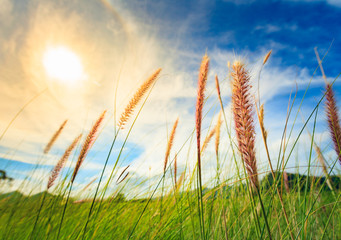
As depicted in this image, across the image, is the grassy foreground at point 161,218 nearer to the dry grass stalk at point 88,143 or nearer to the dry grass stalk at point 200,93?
the dry grass stalk at point 88,143

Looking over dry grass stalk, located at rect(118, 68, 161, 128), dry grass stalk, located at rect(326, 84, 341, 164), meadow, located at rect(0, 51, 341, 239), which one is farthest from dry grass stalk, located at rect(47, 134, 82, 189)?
dry grass stalk, located at rect(326, 84, 341, 164)

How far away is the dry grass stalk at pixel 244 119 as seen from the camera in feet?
3.72

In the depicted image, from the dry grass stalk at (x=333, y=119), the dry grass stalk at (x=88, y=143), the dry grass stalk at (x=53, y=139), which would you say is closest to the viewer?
the dry grass stalk at (x=88, y=143)

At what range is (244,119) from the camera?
120 cm

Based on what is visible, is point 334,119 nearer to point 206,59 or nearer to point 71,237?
point 206,59

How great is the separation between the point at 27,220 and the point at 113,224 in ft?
4.37

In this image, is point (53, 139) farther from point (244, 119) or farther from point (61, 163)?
point (244, 119)

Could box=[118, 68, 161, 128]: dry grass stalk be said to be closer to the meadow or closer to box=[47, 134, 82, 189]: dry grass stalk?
the meadow

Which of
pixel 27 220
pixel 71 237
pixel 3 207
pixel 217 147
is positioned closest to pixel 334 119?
pixel 217 147

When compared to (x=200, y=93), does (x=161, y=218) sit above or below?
below

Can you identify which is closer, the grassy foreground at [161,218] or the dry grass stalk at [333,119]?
the dry grass stalk at [333,119]

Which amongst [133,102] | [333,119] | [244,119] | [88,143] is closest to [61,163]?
[88,143]

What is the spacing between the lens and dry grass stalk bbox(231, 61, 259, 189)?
3.72 ft

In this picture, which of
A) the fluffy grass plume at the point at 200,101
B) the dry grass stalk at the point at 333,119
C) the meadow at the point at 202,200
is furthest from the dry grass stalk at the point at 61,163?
the dry grass stalk at the point at 333,119
